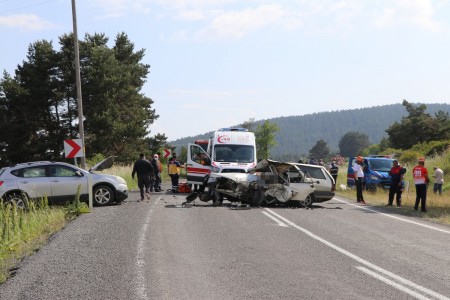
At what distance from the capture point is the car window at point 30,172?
17438 millimetres

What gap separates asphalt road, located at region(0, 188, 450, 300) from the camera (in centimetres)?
688

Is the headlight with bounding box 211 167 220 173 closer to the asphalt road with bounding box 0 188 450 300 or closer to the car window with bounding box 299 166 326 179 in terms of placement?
the car window with bounding box 299 166 326 179

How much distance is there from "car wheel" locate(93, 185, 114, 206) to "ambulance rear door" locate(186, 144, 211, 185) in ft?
21.6

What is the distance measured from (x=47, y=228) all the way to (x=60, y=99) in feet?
137

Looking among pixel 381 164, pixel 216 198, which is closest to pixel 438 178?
pixel 381 164

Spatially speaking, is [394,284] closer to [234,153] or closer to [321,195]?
[321,195]

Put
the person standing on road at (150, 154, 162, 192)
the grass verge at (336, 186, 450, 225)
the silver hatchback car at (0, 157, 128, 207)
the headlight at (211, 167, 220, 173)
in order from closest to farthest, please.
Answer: the grass verge at (336, 186, 450, 225)
the silver hatchback car at (0, 157, 128, 207)
the headlight at (211, 167, 220, 173)
the person standing on road at (150, 154, 162, 192)

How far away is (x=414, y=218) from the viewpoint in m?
16.2

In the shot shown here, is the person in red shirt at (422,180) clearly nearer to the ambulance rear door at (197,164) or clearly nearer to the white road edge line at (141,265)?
the white road edge line at (141,265)

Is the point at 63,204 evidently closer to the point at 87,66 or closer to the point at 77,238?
the point at 77,238

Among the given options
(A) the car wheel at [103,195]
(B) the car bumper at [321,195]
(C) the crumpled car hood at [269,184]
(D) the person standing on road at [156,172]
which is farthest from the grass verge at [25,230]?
(D) the person standing on road at [156,172]

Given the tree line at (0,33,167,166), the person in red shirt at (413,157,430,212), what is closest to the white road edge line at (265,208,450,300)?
the person in red shirt at (413,157,430,212)

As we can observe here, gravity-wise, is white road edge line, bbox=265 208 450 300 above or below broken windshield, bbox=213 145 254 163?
below

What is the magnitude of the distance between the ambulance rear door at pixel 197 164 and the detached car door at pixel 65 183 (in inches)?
295
